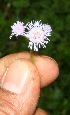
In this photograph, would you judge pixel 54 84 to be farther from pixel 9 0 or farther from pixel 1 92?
pixel 1 92

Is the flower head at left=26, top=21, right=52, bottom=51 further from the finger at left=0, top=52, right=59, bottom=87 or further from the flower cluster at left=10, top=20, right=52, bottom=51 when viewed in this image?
the finger at left=0, top=52, right=59, bottom=87

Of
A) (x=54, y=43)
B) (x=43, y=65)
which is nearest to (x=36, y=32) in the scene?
(x=43, y=65)

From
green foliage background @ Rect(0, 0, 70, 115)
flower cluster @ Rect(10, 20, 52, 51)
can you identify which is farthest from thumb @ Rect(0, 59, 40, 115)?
green foliage background @ Rect(0, 0, 70, 115)

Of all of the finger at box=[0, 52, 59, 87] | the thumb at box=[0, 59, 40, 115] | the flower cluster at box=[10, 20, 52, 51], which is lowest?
the thumb at box=[0, 59, 40, 115]

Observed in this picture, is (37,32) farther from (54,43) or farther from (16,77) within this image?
(54,43)

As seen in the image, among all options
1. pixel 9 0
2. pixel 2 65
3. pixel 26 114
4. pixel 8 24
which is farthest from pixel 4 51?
pixel 26 114

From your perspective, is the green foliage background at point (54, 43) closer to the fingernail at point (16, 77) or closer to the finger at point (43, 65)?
the finger at point (43, 65)
